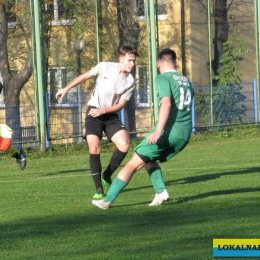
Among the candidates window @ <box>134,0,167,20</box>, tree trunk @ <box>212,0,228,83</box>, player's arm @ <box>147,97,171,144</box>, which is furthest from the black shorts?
tree trunk @ <box>212,0,228,83</box>

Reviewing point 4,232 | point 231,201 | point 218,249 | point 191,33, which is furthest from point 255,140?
point 218,249

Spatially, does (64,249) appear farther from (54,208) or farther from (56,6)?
(56,6)

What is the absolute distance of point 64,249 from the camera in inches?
289

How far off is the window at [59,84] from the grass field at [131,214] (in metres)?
3.67

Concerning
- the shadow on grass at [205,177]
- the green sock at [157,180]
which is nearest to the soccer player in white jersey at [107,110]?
the green sock at [157,180]

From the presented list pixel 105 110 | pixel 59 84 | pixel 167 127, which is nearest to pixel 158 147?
pixel 167 127

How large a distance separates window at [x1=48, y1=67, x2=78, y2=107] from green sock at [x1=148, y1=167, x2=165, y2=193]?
9.49m

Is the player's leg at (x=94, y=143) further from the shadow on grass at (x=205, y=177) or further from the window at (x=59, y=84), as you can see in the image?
the window at (x=59, y=84)

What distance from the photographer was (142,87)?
2103cm

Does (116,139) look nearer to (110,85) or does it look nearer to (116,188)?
(110,85)

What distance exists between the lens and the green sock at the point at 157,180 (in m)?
10.0

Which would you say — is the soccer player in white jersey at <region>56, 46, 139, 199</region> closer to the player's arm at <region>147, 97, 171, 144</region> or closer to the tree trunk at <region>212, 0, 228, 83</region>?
the player's arm at <region>147, 97, 171, 144</region>

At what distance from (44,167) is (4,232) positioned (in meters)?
8.05

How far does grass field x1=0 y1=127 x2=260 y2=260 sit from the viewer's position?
7.32 m
